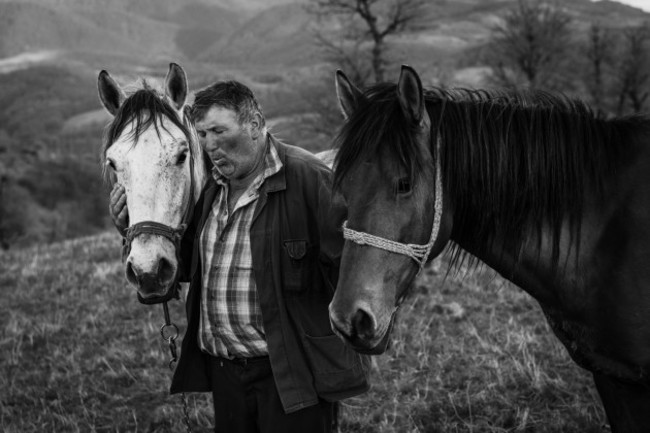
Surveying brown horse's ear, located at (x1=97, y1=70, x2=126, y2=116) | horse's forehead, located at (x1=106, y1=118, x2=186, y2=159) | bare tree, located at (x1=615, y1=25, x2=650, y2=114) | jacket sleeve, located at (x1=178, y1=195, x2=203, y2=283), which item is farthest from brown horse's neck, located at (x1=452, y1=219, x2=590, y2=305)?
bare tree, located at (x1=615, y1=25, x2=650, y2=114)

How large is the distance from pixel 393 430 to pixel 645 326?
2355 millimetres

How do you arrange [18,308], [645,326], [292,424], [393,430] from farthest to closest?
[18,308] < [393,430] < [292,424] < [645,326]

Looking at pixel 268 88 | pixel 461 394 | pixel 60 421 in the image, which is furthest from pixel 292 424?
pixel 268 88

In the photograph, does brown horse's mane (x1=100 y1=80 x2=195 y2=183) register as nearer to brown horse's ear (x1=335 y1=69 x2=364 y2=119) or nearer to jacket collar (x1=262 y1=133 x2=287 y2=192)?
jacket collar (x1=262 y1=133 x2=287 y2=192)

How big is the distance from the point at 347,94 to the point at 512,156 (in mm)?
819

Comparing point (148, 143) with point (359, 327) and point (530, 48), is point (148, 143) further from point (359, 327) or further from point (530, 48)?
point (530, 48)

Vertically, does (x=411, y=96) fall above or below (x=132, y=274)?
above

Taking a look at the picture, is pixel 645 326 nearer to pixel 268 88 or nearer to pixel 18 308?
pixel 18 308

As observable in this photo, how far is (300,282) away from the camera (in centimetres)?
285

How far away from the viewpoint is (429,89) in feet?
8.77

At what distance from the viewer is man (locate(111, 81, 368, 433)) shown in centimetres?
280

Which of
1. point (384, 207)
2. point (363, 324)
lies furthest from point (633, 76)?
point (363, 324)

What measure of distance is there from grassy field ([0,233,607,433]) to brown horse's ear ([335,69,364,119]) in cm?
143

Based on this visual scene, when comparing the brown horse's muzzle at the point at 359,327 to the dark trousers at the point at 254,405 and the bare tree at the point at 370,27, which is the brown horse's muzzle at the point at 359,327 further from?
the bare tree at the point at 370,27
